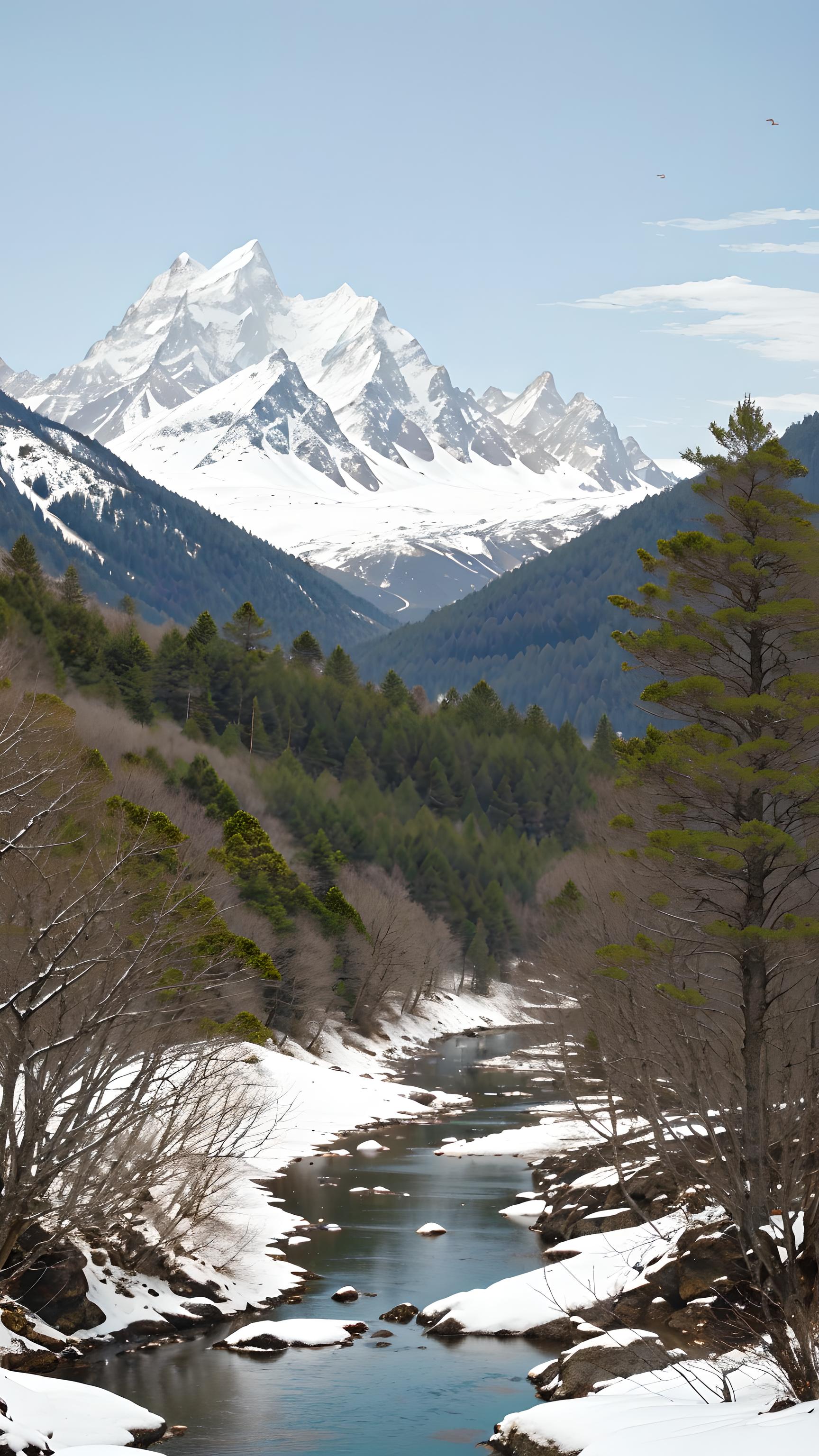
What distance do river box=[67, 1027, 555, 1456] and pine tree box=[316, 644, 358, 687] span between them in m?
114

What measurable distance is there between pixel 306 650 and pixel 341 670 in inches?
384

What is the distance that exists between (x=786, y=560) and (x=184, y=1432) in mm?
19756

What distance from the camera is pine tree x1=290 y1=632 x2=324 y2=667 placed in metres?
165

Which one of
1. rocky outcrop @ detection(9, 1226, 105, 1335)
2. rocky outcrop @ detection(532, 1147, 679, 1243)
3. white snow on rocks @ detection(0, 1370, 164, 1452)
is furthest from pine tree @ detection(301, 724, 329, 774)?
white snow on rocks @ detection(0, 1370, 164, 1452)

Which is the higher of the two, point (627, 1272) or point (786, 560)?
point (786, 560)

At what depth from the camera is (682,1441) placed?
15.6 m

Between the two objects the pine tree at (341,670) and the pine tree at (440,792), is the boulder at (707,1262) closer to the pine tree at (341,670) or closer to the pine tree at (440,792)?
the pine tree at (440,792)

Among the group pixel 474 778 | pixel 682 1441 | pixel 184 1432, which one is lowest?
pixel 184 1432

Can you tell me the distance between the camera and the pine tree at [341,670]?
160750 millimetres

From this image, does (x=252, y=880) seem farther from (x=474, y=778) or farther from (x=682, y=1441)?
(x=474, y=778)

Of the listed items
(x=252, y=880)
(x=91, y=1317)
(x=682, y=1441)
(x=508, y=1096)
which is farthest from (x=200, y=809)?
(x=682, y=1441)

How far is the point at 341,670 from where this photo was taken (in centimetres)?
16162

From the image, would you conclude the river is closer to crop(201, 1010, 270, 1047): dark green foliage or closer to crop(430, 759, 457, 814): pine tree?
crop(201, 1010, 270, 1047): dark green foliage

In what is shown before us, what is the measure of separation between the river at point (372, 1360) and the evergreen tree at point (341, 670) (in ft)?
374
